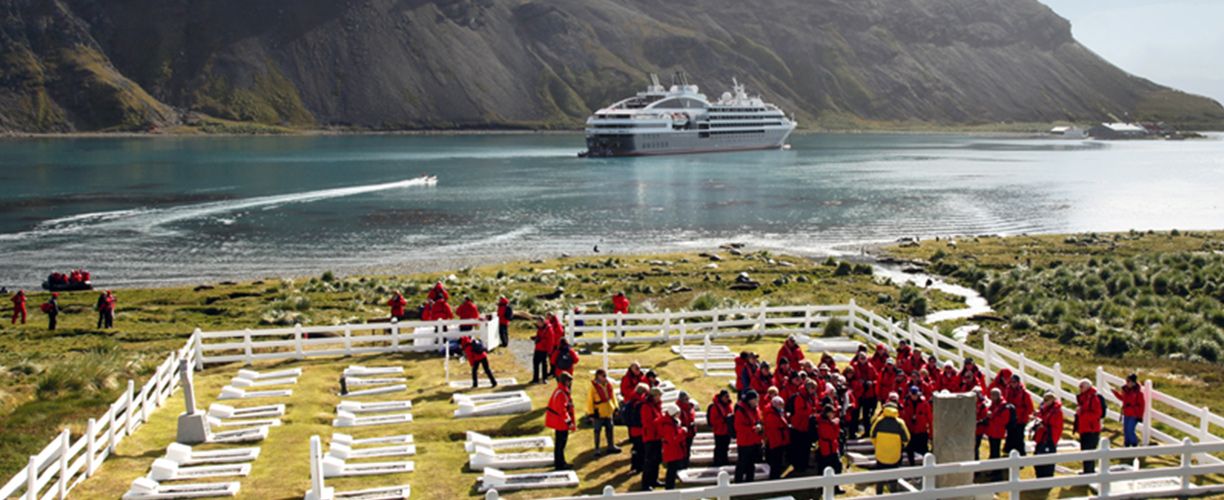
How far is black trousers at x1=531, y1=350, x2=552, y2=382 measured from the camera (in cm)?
1858

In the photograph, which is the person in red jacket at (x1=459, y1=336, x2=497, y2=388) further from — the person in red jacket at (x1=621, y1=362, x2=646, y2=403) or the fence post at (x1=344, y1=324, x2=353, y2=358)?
the person in red jacket at (x1=621, y1=362, x2=646, y2=403)

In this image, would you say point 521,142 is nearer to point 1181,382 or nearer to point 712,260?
point 712,260

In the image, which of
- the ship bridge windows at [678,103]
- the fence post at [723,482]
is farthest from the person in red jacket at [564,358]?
the ship bridge windows at [678,103]

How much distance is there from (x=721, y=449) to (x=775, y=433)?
94 cm

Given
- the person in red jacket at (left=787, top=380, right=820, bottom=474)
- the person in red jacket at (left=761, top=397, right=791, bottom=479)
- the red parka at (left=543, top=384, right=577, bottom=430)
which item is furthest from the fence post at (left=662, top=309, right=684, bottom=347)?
the person in red jacket at (left=761, top=397, right=791, bottom=479)

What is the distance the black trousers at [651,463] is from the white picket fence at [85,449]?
772cm

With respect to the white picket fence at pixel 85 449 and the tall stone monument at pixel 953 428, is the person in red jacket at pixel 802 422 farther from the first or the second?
the white picket fence at pixel 85 449

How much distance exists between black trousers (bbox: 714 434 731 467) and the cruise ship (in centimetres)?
13109

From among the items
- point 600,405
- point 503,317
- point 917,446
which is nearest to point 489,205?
point 503,317

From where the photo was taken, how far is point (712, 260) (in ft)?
158

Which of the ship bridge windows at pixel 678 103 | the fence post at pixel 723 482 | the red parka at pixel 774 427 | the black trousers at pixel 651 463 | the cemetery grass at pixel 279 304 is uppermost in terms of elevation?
the ship bridge windows at pixel 678 103

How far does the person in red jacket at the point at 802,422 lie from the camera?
1312 centimetres

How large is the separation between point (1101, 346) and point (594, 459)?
16.5m

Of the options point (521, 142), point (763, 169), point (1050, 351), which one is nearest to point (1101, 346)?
point (1050, 351)
